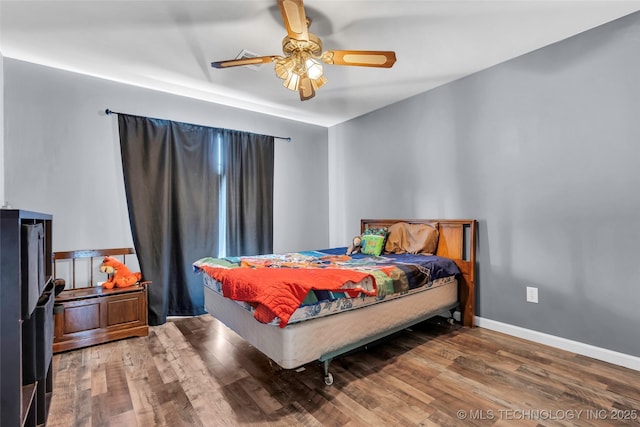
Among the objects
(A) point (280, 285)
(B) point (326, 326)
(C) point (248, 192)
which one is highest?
(C) point (248, 192)

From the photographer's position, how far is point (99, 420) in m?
1.67

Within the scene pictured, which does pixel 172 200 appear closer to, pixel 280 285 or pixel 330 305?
pixel 280 285

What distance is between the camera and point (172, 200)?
135 inches

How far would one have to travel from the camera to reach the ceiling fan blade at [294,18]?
164cm

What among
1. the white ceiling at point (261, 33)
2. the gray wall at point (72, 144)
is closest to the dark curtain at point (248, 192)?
the gray wall at point (72, 144)

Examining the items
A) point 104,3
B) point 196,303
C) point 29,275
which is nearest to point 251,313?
point 29,275

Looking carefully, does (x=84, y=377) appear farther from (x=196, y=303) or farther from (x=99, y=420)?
(x=196, y=303)

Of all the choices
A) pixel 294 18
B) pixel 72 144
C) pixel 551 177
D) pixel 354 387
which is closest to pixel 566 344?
pixel 551 177

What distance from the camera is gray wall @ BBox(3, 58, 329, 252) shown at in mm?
2736

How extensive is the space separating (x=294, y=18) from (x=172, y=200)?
249 cm

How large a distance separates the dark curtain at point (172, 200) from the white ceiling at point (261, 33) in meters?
0.62

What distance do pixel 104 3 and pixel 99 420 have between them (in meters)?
2.63

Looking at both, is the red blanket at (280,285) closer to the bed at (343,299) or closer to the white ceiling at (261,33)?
the bed at (343,299)

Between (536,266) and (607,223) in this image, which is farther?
(536,266)
